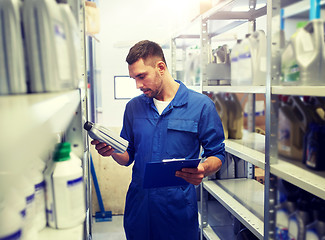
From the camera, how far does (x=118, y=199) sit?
13.1 ft

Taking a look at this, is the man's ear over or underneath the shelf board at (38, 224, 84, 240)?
Answer: over

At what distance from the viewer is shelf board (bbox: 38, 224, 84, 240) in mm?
740

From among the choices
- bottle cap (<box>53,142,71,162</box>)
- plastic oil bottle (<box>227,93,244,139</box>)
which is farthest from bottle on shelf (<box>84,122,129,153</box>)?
plastic oil bottle (<box>227,93,244,139</box>)

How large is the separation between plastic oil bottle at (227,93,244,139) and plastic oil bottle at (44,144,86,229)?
6.75 ft

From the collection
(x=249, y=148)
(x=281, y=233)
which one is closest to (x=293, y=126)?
(x=249, y=148)

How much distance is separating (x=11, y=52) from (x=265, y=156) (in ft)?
4.81

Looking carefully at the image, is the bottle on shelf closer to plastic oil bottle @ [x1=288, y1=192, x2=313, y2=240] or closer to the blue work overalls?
the blue work overalls

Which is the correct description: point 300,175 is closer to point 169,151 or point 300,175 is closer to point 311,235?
point 311,235

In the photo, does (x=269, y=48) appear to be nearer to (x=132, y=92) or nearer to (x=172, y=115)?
(x=172, y=115)

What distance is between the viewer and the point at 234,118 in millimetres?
2723

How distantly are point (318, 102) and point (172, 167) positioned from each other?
934 mm

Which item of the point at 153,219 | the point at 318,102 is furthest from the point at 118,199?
the point at 318,102

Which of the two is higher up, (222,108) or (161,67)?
(161,67)

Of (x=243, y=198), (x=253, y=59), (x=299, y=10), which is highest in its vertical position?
(x=299, y=10)
